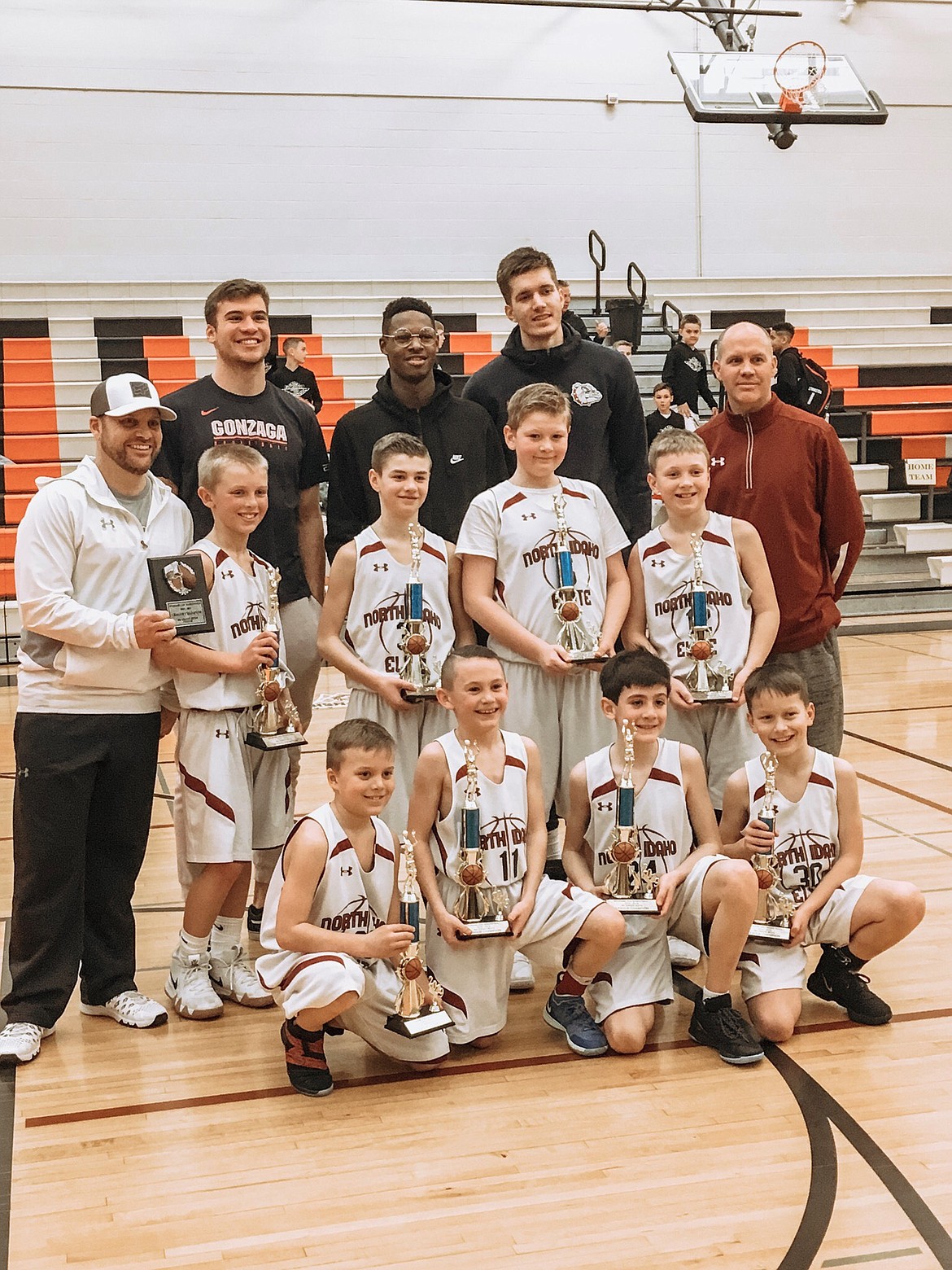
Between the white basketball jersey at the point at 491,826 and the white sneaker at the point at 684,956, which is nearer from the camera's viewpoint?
the white basketball jersey at the point at 491,826

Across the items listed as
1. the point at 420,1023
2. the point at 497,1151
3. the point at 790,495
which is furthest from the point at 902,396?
the point at 497,1151

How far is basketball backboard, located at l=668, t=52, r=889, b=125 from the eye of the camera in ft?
32.0

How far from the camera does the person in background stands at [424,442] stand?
3727mm

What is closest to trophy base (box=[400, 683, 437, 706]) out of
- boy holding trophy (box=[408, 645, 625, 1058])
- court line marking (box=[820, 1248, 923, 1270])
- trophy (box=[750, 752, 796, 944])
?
boy holding trophy (box=[408, 645, 625, 1058])

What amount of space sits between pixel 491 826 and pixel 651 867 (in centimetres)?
43

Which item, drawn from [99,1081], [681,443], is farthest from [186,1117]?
[681,443]

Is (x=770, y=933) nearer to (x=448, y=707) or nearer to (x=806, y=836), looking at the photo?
(x=806, y=836)

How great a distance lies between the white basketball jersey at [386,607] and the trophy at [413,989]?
25.5 inches

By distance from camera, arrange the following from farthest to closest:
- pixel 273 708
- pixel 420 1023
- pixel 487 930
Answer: pixel 273 708 < pixel 487 930 < pixel 420 1023

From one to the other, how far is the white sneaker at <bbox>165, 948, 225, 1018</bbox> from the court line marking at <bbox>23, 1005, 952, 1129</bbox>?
445 millimetres

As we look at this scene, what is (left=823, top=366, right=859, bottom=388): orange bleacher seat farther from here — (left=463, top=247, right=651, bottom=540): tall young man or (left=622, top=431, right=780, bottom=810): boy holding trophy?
(left=622, top=431, right=780, bottom=810): boy holding trophy

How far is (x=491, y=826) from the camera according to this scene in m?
3.17

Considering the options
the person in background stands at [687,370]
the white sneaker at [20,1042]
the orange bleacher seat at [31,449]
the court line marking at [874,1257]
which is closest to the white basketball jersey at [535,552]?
the white sneaker at [20,1042]

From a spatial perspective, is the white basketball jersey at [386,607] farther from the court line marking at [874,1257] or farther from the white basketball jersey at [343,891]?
the court line marking at [874,1257]
